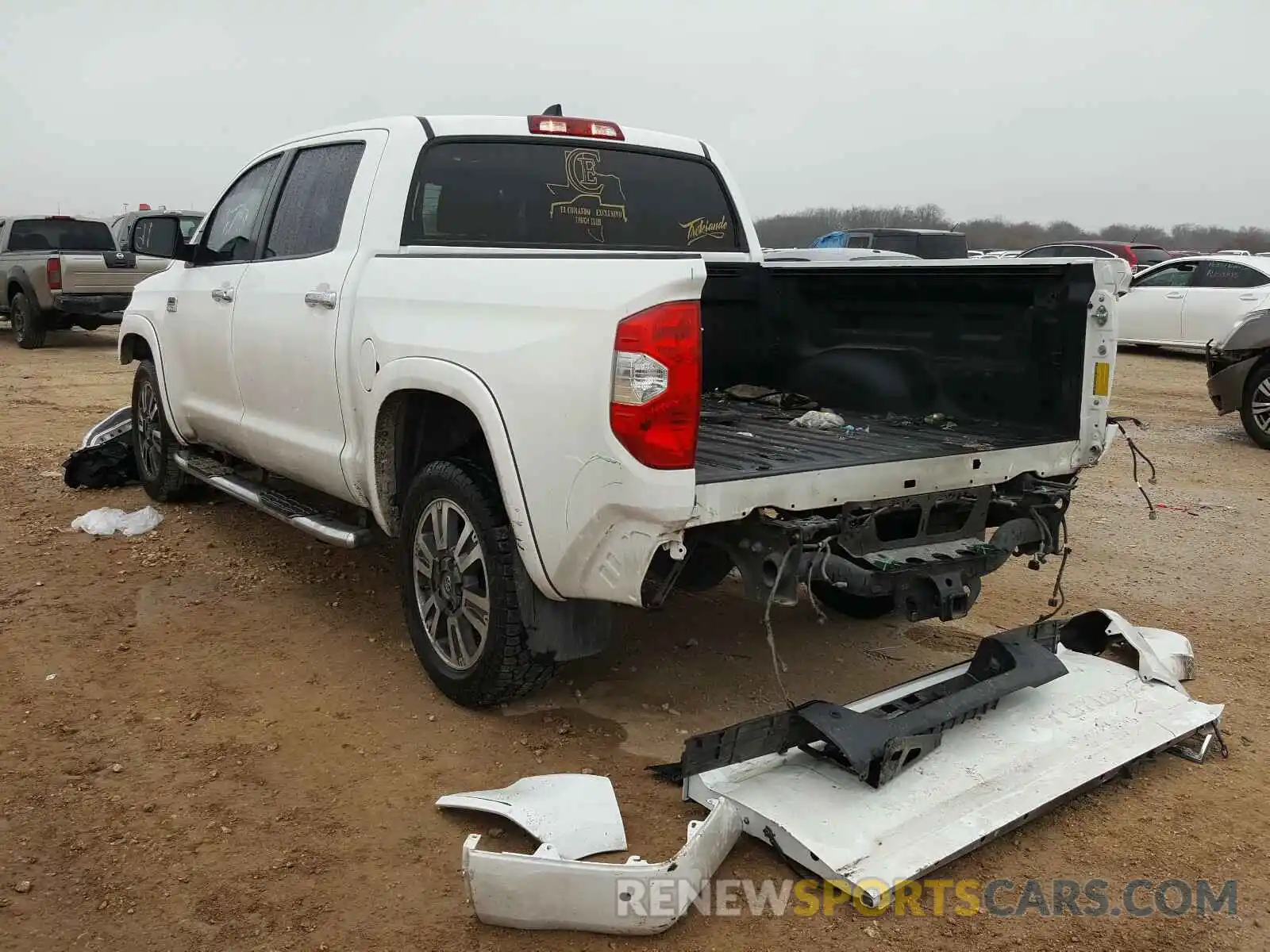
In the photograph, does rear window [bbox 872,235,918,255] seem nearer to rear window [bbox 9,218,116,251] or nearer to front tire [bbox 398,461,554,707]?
rear window [bbox 9,218,116,251]

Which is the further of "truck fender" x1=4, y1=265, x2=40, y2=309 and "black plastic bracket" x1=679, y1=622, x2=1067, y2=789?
"truck fender" x1=4, y1=265, x2=40, y2=309

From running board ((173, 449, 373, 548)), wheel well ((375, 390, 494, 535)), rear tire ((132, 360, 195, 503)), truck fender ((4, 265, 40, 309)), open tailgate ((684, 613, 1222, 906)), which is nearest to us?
open tailgate ((684, 613, 1222, 906))

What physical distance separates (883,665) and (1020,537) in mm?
996

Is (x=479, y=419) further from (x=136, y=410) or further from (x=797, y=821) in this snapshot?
(x=136, y=410)

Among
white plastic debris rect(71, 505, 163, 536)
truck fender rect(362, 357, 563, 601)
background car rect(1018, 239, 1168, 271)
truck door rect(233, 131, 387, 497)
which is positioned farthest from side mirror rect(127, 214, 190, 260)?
background car rect(1018, 239, 1168, 271)

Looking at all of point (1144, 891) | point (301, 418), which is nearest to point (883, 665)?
point (1144, 891)

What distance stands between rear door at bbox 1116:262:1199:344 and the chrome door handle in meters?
13.6

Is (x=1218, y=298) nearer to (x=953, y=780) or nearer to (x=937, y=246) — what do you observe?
(x=937, y=246)

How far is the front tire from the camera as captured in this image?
3506 mm

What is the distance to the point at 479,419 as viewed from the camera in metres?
3.38

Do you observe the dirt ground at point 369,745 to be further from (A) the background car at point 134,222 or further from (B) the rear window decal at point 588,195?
(A) the background car at point 134,222

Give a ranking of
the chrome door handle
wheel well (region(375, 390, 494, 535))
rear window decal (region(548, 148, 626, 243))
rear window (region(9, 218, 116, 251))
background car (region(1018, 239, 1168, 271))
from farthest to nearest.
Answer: background car (region(1018, 239, 1168, 271)) < rear window (region(9, 218, 116, 251)) < rear window decal (region(548, 148, 626, 243)) < the chrome door handle < wheel well (region(375, 390, 494, 535))

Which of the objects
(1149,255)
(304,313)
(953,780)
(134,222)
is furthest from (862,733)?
(1149,255)

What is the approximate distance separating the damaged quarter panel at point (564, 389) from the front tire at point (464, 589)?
0.75ft
